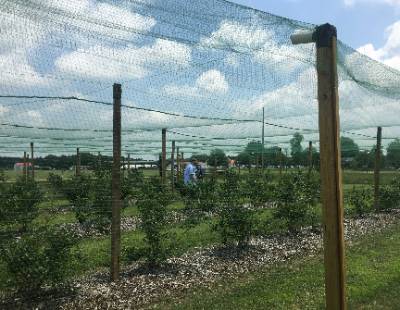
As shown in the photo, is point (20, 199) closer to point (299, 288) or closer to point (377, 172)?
point (299, 288)

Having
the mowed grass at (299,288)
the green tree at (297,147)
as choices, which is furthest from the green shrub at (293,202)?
the green tree at (297,147)

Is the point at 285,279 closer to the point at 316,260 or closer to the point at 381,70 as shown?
the point at 316,260

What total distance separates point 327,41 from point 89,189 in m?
9.25

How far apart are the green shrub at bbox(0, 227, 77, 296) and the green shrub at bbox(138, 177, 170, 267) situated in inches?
47.4

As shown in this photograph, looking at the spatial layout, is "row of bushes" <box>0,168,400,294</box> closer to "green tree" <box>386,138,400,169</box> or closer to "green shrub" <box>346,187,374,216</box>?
"green shrub" <box>346,187,374,216</box>

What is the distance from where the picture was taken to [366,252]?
294 inches

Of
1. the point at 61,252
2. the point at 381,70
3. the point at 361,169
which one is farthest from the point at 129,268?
the point at 361,169

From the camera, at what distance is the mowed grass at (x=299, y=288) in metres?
4.97

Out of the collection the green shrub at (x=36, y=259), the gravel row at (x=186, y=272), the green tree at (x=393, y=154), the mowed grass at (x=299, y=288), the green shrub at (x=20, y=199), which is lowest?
the mowed grass at (x=299, y=288)

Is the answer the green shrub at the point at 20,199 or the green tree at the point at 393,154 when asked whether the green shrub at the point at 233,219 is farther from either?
the green tree at the point at 393,154

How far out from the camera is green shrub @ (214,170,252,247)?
24.6 ft

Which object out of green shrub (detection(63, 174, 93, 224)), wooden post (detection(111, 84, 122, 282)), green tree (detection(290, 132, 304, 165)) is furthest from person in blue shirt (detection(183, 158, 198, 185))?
wooden post (detection(111, 84, 122, 282))

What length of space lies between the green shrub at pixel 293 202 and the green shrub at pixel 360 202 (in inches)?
80.1

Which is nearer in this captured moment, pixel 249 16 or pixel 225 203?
pixel 249 16
